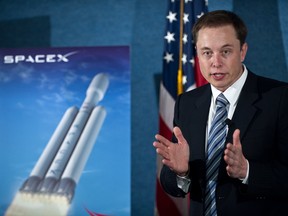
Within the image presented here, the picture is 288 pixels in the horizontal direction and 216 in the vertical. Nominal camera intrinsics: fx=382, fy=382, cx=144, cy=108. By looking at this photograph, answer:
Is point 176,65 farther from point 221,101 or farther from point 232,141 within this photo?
point 232,141

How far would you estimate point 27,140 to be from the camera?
11.4ft

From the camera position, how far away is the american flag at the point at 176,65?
3209mm

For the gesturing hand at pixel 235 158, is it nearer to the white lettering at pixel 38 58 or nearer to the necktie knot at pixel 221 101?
the necktie knot at pixel 221 101

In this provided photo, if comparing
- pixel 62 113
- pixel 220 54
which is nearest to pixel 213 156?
pixel 220 54

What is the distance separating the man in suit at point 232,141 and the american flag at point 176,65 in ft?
5.63

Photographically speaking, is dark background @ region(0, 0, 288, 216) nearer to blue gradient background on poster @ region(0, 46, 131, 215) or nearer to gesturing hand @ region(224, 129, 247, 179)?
blue gradient background on poster @ region(0, 46, 131, 215)

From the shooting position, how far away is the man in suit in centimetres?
130

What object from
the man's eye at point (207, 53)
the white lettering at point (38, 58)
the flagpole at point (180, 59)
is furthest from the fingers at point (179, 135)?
the white lettering at point (38, 58)

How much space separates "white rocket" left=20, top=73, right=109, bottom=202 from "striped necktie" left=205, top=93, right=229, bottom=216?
211cm

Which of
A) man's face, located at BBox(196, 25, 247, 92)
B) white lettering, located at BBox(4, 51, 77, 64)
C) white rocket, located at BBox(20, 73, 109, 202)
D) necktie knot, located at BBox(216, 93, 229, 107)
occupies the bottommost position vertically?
white rocket, located at BBox(20, 73, 109, 202)

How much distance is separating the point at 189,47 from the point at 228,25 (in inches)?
71.5

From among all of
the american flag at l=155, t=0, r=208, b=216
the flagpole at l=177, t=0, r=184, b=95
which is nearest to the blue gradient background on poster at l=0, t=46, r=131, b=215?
the american flag at l=155, t=0, r=208, b=216

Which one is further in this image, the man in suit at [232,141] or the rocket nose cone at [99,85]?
the rocket nose cone at [99,85]

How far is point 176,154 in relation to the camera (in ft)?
4.50
